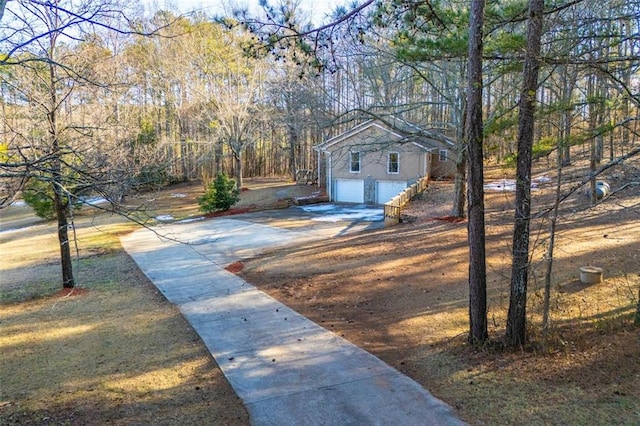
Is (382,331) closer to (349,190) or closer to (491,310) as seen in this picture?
(491,310)

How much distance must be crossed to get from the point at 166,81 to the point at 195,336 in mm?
30485

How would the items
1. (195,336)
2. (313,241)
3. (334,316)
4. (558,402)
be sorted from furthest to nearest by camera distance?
(313,241) → (334,316) → (195,336) → (558,402)

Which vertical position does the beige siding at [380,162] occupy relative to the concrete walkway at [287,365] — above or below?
above

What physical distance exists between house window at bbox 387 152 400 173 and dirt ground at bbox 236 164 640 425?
1151 cm

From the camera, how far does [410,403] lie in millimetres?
5070

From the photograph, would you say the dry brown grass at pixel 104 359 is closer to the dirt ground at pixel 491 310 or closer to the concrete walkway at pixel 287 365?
the concrete walkway at pixel 287 365

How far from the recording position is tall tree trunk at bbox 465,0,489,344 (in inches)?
236

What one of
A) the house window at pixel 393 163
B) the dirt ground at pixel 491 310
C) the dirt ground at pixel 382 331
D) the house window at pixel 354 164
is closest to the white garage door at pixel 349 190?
the house window at pixel 354 164

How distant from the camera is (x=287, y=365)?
6.29 m

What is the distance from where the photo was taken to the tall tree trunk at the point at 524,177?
558cm

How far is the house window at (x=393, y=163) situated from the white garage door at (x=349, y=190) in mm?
1925

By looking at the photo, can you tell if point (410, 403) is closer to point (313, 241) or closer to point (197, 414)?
point (197, 414)

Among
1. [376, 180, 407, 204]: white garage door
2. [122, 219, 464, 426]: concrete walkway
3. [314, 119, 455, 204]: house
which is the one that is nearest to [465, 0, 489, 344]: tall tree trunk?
[122, 219, 464, 426]: concrete walkway

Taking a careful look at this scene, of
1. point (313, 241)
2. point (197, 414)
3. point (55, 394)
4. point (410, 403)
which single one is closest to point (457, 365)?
point (410, 403)
